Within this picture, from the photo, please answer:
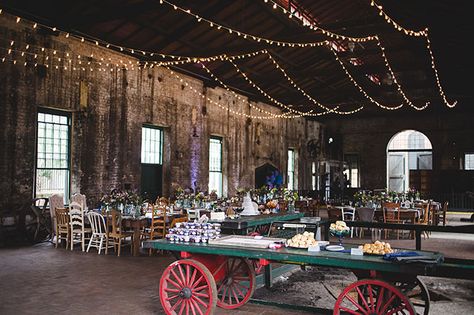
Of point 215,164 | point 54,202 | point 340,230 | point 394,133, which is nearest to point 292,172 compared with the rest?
point 394,133

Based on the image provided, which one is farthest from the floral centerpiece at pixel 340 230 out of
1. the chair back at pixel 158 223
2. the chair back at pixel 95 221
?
the chair back at pixel 95 221

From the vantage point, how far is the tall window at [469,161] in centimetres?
2177

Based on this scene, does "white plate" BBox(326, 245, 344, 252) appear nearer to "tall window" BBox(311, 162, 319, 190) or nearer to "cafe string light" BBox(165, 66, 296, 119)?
"cafe string light" BBox(165, 66, 296, 119)

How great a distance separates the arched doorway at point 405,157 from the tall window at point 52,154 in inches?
707

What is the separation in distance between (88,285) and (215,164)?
10.6m

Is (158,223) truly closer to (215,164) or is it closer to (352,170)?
(215,164)

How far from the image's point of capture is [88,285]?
220 inches

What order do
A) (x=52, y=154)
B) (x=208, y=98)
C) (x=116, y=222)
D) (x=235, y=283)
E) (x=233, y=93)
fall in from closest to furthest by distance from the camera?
(x=235, y=283) → (x=116, y=222) → (x=52, y=154) → (x=208, y=98) → (x=233, y=93)

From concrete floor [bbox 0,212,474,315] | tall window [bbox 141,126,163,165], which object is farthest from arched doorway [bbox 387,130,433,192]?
concrete floor [bbox 0,212,474,315]

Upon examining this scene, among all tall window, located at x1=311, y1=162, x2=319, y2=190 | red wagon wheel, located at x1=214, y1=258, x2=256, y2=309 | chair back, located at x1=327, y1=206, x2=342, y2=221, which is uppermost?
tall window, located at x1=311, y1=162, x2=319, y2=190

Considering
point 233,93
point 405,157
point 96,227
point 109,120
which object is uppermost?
point 233,93

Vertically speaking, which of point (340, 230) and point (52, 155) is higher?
point (52, 155)

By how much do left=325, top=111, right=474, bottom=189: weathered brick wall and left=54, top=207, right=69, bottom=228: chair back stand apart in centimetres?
1853

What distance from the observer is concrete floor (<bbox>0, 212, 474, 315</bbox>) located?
463cm
